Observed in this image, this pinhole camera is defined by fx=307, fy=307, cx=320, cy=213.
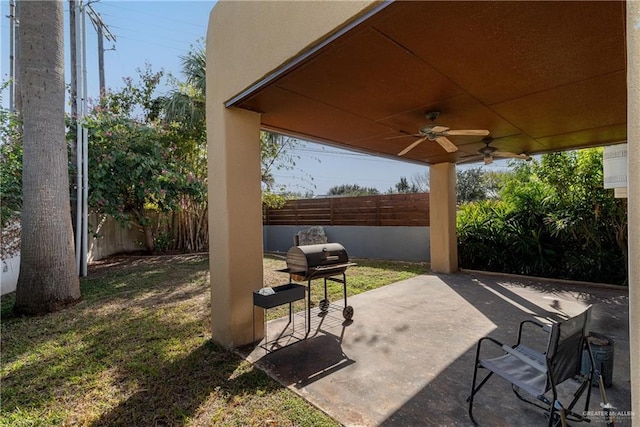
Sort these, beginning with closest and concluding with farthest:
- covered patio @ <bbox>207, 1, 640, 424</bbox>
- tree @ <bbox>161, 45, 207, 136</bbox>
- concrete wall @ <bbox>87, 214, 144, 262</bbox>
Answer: covered patio @ <bbox>207, 1, 640, 424</bbox> < concrete wall @ <bbox>87, 214, 144, 262</bbox> < tree @ <bbox>161, 45, 207, 136</bbox>

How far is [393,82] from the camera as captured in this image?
10.1ft

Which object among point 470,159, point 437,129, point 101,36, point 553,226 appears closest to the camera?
point 437,129

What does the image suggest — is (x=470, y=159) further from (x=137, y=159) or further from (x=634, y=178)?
(x=137, y=159)

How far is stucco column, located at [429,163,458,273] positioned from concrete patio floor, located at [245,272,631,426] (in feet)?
5.71

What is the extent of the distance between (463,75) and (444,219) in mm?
5552

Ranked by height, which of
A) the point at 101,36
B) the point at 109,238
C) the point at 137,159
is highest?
the point at 101,36

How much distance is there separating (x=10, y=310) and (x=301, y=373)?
201 inches

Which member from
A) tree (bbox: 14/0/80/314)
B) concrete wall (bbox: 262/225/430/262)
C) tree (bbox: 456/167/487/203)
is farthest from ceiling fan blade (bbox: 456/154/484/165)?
tree (bbox: 456/167/487/203)

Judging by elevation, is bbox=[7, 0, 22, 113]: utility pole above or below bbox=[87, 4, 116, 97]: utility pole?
below

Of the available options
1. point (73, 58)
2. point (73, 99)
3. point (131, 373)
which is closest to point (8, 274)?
point (73, 99)

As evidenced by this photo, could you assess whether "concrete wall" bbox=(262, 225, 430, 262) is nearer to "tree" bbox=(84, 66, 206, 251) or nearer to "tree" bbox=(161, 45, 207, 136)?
"tree" bbox=(84, 66, 206, 251)

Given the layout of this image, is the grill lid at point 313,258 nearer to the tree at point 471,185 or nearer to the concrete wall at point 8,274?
the concrete wall at point 8,274

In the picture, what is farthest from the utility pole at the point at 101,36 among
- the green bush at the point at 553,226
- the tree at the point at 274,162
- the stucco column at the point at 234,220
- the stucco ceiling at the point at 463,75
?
the green bush at the point at 553,226

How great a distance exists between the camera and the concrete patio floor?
248 cm
